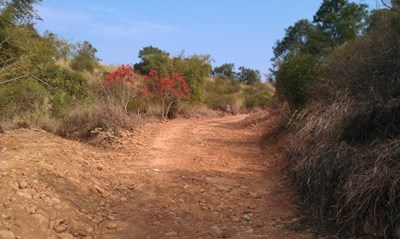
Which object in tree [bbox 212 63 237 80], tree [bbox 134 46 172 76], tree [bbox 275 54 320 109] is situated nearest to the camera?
tree [bbox 275 54 320 109]

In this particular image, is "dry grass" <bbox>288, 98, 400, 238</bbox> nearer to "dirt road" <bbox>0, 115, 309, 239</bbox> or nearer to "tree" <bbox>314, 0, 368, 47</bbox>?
"dirt road" <bbox>0, 115, 309, 239</bbox>

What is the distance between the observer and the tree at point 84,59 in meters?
22.9

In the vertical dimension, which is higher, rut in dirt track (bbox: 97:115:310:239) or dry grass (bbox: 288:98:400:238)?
dry grass (bbox: 288:98:400:238)

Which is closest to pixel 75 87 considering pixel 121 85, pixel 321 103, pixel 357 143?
pixel 121 85

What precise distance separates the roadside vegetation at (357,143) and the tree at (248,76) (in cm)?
3739

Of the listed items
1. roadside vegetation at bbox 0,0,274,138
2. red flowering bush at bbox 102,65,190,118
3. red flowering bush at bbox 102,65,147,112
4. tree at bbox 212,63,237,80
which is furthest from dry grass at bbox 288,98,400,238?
tree at bbox 212,63,237,80

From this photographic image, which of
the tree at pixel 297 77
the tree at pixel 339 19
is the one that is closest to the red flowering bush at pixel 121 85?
the tree at pixel 297 77

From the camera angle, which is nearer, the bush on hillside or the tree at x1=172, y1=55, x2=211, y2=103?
the bush on hillside

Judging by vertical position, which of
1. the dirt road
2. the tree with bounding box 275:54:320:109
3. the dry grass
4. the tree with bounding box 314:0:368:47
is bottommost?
the dirt road

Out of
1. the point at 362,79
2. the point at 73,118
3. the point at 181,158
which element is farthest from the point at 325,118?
the point at 73,118

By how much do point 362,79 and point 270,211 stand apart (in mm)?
2256

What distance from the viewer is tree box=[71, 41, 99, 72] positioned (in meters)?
22.9

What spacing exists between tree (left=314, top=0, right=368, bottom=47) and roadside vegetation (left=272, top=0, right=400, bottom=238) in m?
5.56

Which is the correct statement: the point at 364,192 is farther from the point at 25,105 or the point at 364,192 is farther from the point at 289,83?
the point at 25,105
